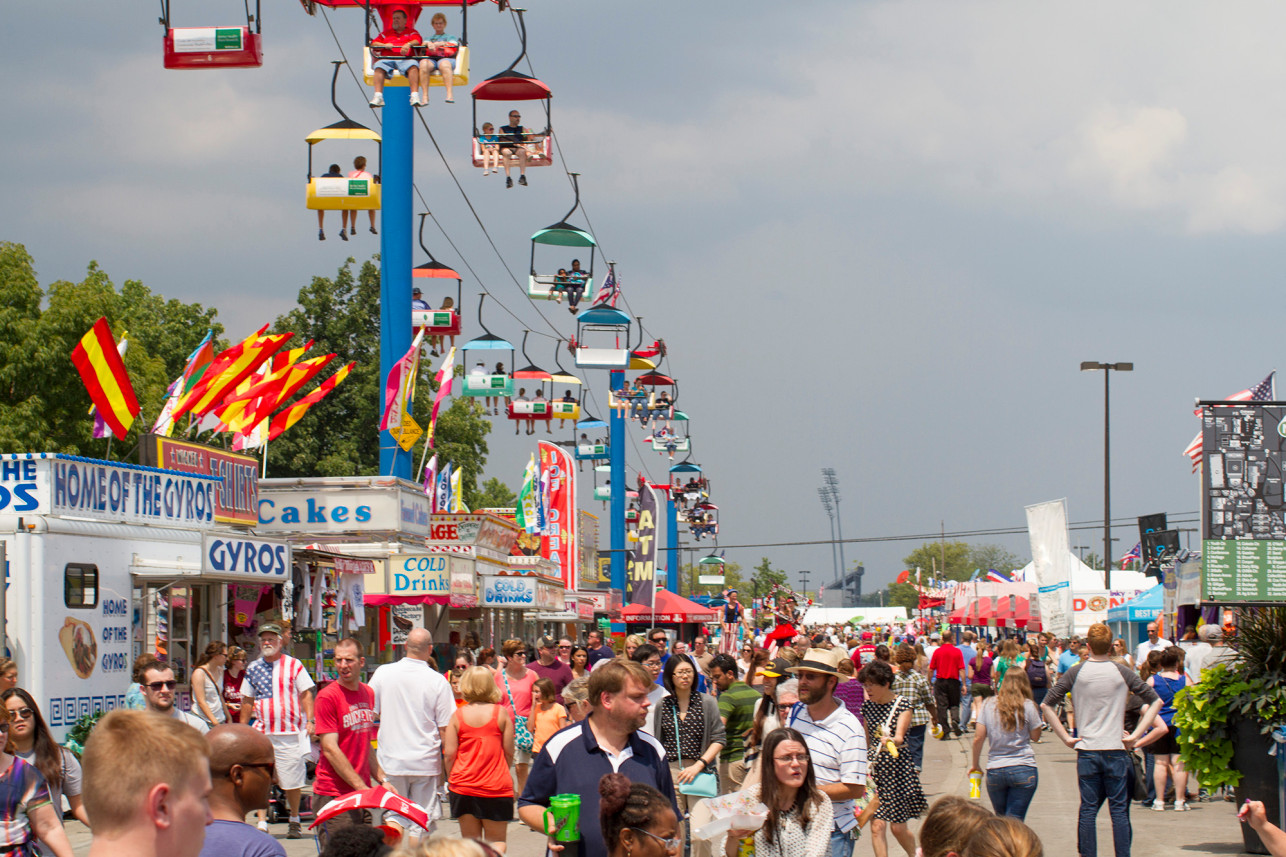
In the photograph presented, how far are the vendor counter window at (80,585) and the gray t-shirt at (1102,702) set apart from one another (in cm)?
951

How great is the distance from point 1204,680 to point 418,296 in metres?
20.1

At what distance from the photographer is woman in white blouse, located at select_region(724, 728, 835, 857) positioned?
6215mm

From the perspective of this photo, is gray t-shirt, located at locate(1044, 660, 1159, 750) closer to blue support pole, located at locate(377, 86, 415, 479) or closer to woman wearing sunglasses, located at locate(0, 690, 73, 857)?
woman wearing sunglasses, located at locate(0, 690, 73, 857)

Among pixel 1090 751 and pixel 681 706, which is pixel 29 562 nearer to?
pixel 681 706

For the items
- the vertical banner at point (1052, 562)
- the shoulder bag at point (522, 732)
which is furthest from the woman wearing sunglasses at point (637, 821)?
the vertical banner at point (1052, 562)

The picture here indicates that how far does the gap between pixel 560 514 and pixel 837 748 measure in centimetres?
3902

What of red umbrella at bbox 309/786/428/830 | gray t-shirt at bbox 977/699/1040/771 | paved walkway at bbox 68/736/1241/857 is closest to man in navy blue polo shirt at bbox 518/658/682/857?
red umbrella at bbox 309/786/428/830

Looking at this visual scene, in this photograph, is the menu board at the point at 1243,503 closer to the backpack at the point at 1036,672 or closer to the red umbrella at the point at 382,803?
the backpack at the point at 1036,672

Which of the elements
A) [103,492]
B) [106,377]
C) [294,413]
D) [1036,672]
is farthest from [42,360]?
[1036,672]

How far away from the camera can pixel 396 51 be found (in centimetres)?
2106

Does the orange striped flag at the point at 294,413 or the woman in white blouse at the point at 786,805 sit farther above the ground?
the orange striped flag at the point at 294,413

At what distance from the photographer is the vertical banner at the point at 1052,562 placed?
31.3 m

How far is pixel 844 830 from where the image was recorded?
771cm

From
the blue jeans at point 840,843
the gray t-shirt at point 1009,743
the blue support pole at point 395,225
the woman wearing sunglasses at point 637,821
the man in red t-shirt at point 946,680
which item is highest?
the blue support pole at point 395,225
